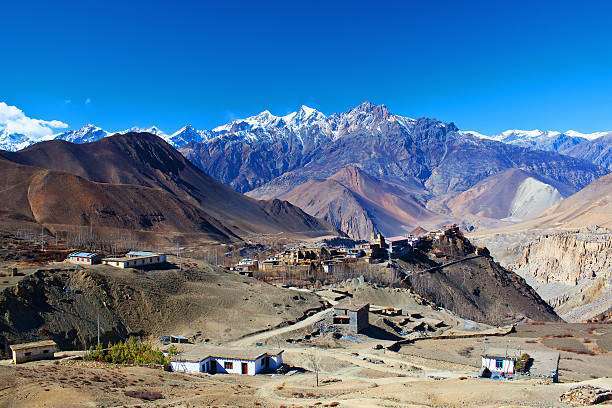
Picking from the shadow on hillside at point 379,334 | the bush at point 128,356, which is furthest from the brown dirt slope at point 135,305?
the bush at point 128,356

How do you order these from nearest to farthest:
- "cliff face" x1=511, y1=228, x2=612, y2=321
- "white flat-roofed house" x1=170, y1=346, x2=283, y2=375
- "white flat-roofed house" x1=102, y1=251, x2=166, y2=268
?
"white flat-roofed house" x1=170, y1=346, x2=283, y2=375
"white flat-roofed house" x1=102, y1=251, x2=166, y2=268
"cliff face" x1=511, y1=228, x2=612, y2=321

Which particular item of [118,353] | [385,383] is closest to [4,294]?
[118,353]

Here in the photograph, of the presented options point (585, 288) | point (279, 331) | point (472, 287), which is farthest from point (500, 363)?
point (585, 288)

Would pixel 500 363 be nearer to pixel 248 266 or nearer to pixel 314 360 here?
pixel 314 360

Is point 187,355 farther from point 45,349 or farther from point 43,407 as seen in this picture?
point 43,407

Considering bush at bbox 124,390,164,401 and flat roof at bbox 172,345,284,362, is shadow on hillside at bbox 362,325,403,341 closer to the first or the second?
flat roof at bbox 172,345,284,362

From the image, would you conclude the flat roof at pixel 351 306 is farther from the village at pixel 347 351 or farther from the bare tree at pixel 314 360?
the bare tree at pixel 314 360

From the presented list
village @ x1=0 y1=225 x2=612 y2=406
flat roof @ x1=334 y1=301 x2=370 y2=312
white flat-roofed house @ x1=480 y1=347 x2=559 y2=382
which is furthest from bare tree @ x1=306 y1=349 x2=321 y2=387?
white flat-roofed house @ x1=480 y1=347 x2=559 y2=382
